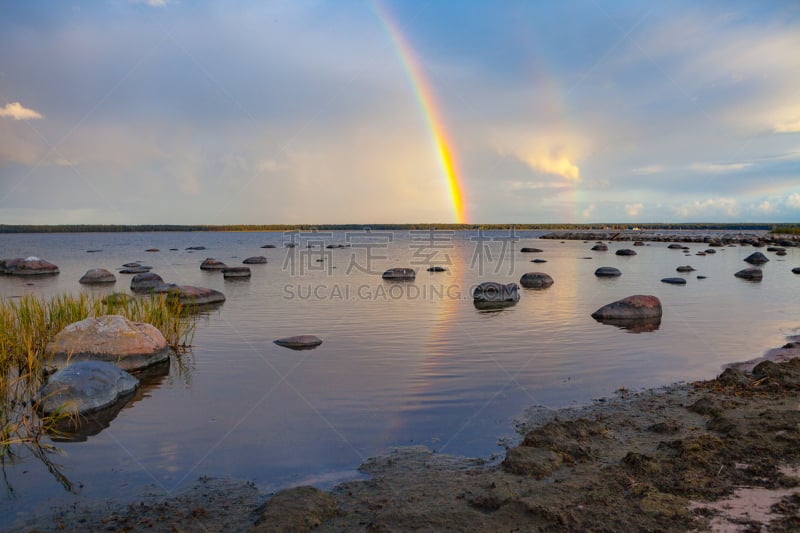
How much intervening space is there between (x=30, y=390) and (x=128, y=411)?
2.90 m

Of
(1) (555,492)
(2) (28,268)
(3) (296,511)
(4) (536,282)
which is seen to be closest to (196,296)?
(4) (536,282)

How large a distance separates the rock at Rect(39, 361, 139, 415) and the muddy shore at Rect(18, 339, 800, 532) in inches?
171

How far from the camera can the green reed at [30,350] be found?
974 cm

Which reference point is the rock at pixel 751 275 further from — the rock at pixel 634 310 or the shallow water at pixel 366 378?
the rock at pixel 634 310

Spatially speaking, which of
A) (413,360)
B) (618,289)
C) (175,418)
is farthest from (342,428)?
(618,289)

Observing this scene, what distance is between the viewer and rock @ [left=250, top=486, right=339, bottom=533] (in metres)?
6.04

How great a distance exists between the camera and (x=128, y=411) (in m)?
11.1

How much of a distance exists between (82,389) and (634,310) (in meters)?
19.3

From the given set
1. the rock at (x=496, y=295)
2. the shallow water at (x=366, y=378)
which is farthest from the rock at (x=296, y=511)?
the rock at (x=496, y=295)

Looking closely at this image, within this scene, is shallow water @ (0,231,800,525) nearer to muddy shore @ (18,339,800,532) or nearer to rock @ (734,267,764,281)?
muddy shore @ (18,339,800,532)

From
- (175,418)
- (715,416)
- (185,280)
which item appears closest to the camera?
(715,416)

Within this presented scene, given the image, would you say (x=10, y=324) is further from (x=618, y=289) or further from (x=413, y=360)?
(x=618, y=289)

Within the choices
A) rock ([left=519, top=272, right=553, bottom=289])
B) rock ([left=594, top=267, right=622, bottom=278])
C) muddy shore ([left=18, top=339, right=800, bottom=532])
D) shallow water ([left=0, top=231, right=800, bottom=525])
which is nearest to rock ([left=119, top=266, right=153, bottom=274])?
shallow water ([left=0, top=231, right=800, bottom=525])

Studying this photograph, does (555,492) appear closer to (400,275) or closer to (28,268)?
(400,275)
